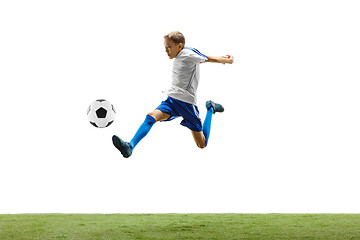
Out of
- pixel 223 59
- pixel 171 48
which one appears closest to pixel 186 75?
pixel 171 48

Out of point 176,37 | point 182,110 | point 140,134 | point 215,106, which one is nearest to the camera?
point 140,134

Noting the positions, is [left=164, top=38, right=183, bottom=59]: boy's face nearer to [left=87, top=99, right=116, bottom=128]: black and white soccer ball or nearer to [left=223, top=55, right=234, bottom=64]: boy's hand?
[left=223, top=55, right=234, bottom=64]: boy's hand

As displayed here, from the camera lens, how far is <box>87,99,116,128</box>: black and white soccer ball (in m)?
5.73

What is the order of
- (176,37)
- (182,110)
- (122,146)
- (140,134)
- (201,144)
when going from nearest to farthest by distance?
(122,146)
(140,134)
(176,37)
(182,110)
(201,144)

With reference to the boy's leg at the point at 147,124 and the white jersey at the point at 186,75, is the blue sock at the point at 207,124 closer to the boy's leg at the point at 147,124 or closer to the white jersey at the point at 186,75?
the white jersey at the point at 186,75

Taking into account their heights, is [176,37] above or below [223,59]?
above

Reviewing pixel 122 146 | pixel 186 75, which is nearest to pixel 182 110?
pixel 186 75

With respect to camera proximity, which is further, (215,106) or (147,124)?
(215,106)

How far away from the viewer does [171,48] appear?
17.5 ft

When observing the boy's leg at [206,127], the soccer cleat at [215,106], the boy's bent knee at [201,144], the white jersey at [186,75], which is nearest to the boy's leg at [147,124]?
the white jersey at [186,75]

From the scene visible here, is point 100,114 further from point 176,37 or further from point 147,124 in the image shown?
point 176,37

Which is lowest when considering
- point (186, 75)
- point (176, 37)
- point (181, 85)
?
point (181, 85)

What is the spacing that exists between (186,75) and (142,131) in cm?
84

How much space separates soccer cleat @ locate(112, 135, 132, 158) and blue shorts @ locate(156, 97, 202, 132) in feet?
2.33
